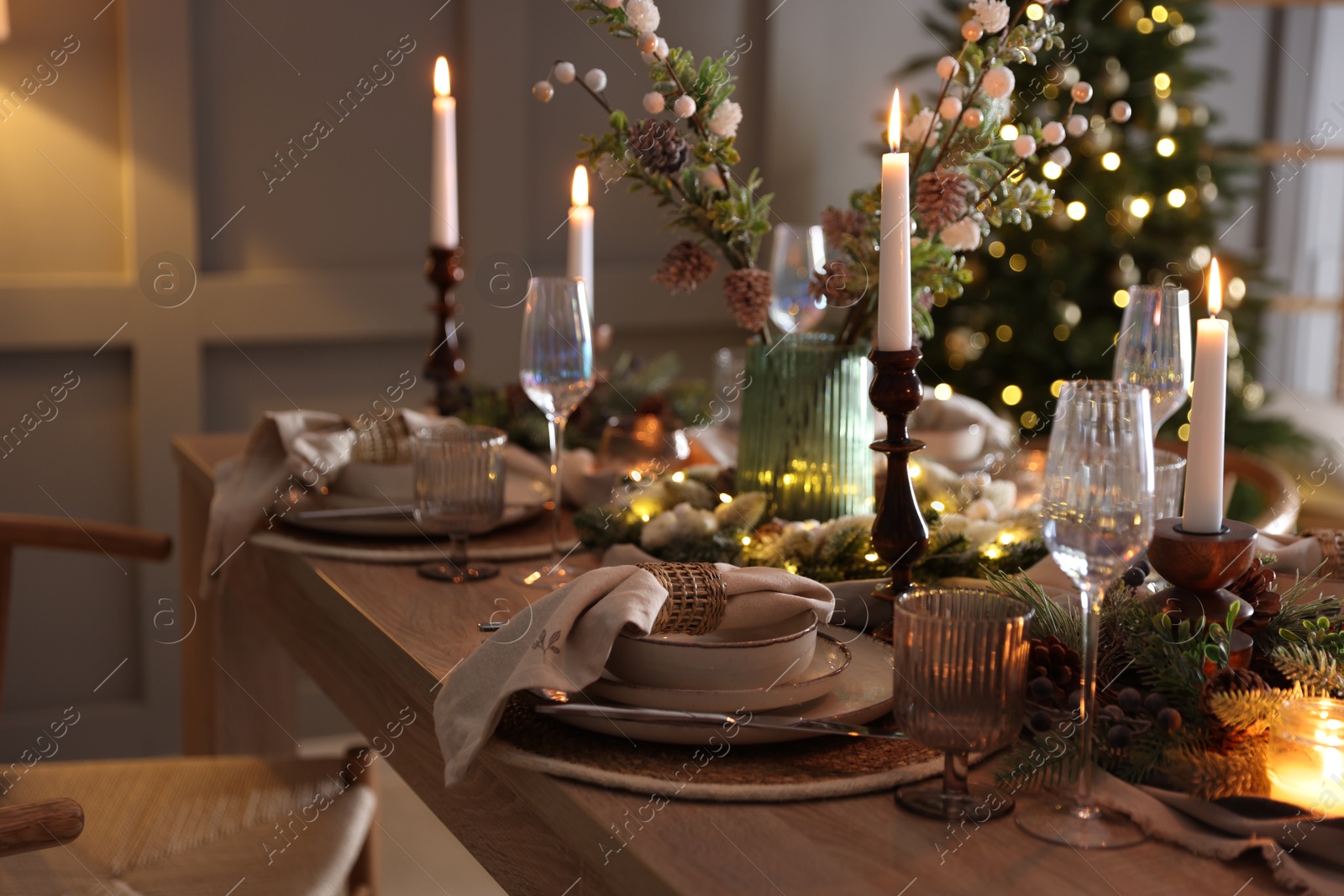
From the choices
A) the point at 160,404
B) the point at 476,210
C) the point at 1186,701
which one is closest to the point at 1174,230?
the point at 476,210

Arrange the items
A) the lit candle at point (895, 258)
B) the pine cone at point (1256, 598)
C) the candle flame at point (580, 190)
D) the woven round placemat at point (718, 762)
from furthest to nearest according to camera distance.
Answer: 1. the candle flame at point (580, 190)
2. the lit candle at point (895, 258)
3. the pine cone at point (1256, 598)
4. the woven round placemat at point (718, 762)

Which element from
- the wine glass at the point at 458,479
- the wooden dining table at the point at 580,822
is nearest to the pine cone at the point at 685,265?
the wine glass at the point at 458,479

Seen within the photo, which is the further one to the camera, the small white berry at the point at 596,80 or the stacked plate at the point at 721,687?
the small white berry at the point at 596,80

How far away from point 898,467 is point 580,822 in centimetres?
42

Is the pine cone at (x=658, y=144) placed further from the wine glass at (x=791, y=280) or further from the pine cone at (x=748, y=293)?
the wine glass at (x=791, y=280)

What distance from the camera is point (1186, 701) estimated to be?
82 centimetres

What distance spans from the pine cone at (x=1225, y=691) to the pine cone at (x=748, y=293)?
23.1 inches

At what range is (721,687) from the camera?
873mm

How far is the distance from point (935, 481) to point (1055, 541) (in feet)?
2.09

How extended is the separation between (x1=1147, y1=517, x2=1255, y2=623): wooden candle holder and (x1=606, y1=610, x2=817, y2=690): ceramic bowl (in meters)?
0.24

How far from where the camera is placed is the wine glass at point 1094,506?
73 cm

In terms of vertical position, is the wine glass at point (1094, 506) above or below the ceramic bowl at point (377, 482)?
above

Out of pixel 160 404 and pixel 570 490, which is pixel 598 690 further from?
pixel 160 404

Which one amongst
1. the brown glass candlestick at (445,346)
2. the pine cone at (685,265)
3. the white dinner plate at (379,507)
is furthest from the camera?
the brown glass candlestick at (445,346)
